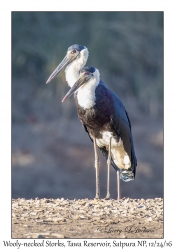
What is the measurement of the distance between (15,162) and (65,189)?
1.45m

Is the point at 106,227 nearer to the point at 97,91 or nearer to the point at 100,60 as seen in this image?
the point at 97,91

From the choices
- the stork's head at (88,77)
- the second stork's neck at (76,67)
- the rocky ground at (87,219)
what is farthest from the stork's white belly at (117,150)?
the rocky ground at (87,219)

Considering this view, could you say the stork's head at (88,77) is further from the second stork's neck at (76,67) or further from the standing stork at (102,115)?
the second stork's neck at (76,67)

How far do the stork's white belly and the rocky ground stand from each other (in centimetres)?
100

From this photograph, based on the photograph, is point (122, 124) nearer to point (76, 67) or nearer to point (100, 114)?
point (100, 114)

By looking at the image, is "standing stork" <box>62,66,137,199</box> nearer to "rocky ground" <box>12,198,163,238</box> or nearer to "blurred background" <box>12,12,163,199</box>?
"rocky ground" <box>12,198,163,238</box>

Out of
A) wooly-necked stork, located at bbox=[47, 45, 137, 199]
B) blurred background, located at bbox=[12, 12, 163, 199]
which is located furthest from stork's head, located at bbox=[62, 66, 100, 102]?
blurred background, located at bbox=[12, 12, 163, 199]

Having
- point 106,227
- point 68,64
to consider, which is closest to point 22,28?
point 68,64

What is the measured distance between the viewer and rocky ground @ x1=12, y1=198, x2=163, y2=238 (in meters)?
6.06

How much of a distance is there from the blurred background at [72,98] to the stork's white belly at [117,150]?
31.3 feet

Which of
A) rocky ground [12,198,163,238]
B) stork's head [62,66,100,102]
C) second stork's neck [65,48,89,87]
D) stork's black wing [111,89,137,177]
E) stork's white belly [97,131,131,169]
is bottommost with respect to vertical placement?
rocky ground [12,198,163,238]

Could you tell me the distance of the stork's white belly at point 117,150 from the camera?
804 cm

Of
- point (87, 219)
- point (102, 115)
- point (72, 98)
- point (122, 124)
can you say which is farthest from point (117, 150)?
point (72, 98)

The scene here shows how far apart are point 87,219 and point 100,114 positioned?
163cm
